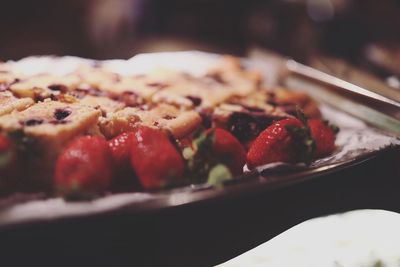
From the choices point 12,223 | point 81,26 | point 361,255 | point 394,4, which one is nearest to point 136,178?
point 12,223

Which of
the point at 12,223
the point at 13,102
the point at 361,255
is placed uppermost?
the point at 13,102

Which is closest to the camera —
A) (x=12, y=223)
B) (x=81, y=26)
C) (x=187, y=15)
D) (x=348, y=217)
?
(x=12, y=223)

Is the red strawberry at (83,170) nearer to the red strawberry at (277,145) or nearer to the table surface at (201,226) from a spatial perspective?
the table surface at (201,226)

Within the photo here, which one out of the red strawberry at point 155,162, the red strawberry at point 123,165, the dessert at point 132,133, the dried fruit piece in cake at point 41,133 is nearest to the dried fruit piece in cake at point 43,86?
the dessert at point 132,133

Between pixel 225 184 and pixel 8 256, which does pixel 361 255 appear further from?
pixel 8 256

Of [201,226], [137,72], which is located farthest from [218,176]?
[137,72]

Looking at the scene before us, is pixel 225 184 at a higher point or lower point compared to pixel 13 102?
lower

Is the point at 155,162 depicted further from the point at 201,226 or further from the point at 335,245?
Answer: the point at 335,245

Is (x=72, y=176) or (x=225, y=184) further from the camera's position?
(x=225, y=184)

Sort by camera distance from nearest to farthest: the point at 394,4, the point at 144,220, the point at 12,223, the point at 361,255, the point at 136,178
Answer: the point at 12,223
the point at 144,220
the point at 136,178
the point at 361,255
the point at 394,4
